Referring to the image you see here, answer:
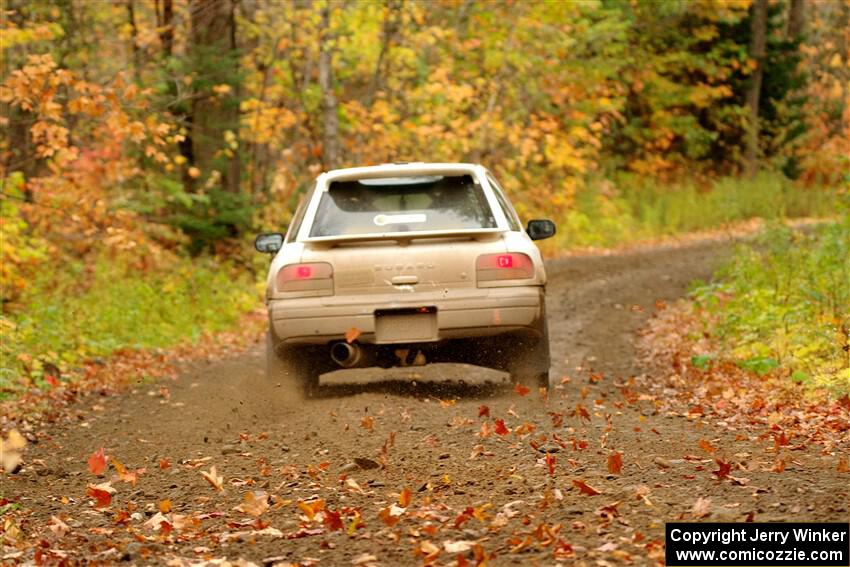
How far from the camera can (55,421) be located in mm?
10203

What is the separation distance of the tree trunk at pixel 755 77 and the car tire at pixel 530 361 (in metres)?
27.3

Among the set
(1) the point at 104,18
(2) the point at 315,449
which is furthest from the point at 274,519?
(1) the point at 104,18

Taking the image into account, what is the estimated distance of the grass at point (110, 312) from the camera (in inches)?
477

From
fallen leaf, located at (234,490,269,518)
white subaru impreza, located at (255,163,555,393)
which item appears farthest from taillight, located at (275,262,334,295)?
fallen leaf, located at (234,490,269,518)

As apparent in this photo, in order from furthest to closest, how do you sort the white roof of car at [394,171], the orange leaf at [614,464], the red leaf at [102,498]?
1. the white roof of car at [394,171]
2. the red leaf at [102,498]
3. the orange leaf at [614,464]

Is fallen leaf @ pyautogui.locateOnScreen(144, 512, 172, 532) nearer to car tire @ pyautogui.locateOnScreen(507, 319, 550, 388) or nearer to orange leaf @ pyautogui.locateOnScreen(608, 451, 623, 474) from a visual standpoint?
orange leaf @ pyautogui.locateOnScreen(608, 451, 623, 474)

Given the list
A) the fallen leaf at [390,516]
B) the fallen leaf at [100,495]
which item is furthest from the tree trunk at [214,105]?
the fallen leaf at [390,516]

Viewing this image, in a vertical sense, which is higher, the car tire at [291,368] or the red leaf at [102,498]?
the red leaf at [102,498]

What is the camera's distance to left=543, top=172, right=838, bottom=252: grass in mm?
28641

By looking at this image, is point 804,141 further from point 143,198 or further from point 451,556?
point 451,556

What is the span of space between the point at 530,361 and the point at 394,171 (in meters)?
1.78
